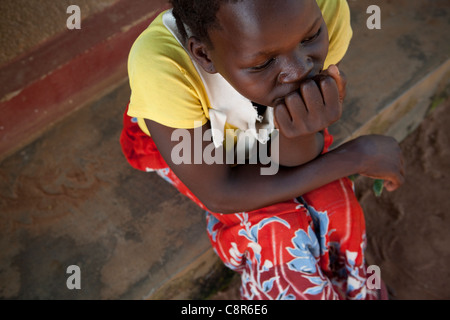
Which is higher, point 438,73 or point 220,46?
point 220,46

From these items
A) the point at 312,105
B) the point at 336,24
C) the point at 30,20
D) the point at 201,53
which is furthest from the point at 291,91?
the point at 30,20

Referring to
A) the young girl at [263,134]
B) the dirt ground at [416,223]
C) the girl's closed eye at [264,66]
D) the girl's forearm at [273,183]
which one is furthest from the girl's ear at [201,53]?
the dirt ground at [416,223]

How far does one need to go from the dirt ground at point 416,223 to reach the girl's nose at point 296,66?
1.33 m

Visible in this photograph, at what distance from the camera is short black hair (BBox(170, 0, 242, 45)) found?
998 millimetres

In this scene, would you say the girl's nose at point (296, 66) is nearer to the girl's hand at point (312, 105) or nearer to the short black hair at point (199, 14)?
the girl's hand at point (312, 105)

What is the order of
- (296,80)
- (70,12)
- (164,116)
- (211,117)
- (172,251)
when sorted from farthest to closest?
(70,12)
(172,251)
(211,117)
(164,116)
(296,80)

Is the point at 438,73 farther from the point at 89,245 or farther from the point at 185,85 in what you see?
the point at 89,245

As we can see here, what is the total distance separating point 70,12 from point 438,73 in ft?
6.41

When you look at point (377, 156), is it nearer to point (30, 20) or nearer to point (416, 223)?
point (416, 223)

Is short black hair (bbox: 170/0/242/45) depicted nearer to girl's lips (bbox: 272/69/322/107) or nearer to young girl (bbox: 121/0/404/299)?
young girl (bbox: 121/0/404/299)

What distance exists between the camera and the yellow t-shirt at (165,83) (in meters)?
1.19

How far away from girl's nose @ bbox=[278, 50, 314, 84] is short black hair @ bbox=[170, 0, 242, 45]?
198 millimetres

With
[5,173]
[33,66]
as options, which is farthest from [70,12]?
[5,173]

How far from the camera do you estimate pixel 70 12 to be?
6.43 ft
